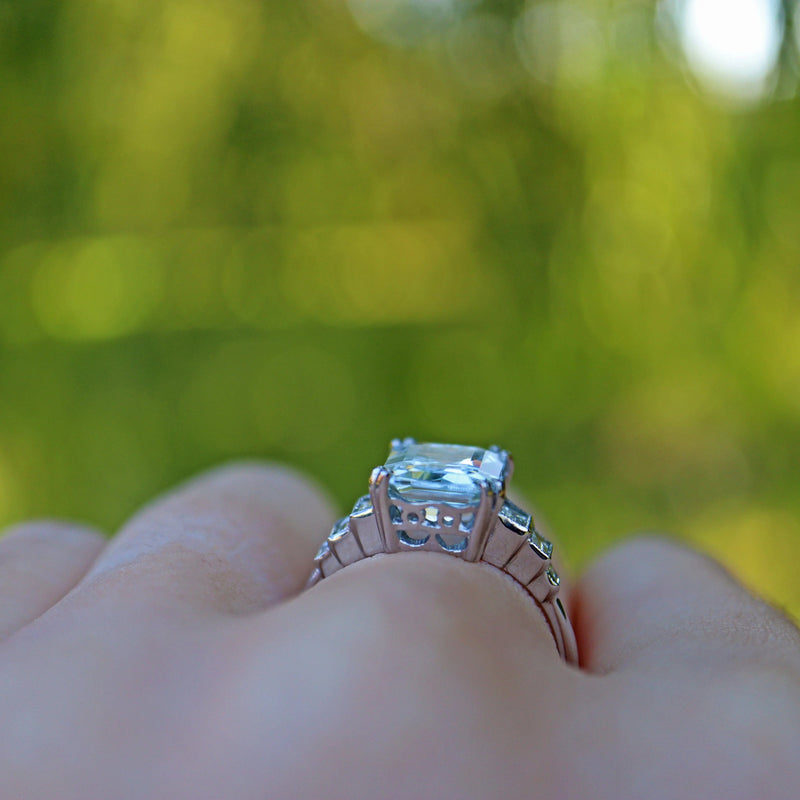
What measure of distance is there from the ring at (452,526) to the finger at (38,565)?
0.12 meters

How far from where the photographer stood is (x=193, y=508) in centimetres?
45

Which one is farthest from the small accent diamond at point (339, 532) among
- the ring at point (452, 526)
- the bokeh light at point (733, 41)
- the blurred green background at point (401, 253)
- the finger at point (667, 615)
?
the bokeh light at point (733, 41)

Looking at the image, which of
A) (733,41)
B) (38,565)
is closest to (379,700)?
(38,565)

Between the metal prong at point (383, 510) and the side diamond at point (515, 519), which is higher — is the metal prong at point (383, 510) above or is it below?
above

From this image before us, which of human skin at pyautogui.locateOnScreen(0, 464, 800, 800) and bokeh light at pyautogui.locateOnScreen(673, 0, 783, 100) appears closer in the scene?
human skin at pyautogui.locateOnScreen(0, 464, 800, 800)

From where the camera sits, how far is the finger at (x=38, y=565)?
1.26 ft

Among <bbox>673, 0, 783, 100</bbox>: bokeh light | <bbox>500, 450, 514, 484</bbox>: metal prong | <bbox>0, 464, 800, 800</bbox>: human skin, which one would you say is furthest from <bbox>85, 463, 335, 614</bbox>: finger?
<bbox>673, 0, 783, 100</bbox>: bokeh light

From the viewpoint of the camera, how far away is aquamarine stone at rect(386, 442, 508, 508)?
339 mm

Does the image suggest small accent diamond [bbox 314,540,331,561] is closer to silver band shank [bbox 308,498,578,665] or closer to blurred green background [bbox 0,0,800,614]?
silver band shank [bbox 308,498,578,665]

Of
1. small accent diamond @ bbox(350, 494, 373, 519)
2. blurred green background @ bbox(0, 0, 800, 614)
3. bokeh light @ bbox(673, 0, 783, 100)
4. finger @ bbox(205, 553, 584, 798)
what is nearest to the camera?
finger @ bbox(205, 553, 584, 798)

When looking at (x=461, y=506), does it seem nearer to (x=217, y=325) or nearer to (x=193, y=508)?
(x=193, y=508)

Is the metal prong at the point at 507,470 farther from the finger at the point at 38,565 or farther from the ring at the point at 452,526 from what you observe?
the finger at the point at 38,565

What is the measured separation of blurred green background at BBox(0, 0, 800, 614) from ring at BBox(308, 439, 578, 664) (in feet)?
3.72

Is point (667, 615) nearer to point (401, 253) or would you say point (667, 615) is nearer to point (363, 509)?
point (363, 509)
